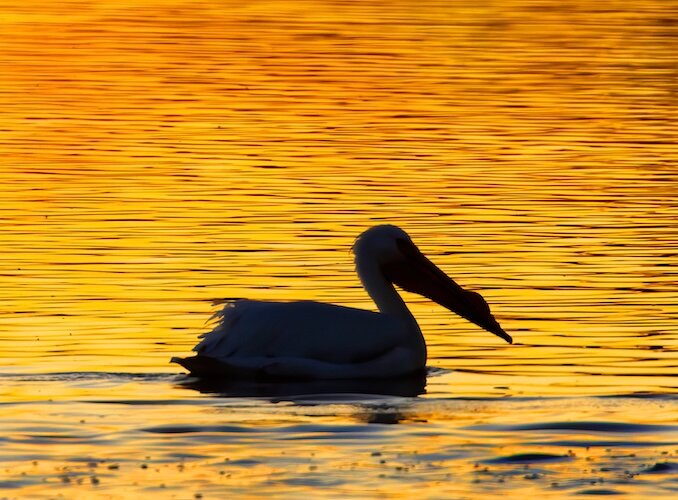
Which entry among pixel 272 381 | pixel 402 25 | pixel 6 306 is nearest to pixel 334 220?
pixel 6 306

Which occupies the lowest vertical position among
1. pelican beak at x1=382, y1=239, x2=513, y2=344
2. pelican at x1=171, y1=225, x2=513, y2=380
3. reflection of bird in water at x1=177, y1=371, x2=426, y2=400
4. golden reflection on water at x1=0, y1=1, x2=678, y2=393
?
reflection of bird in water at x1=177, y1=371, x2=426, y2=400

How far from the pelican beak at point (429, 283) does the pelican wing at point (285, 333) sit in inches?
44.8

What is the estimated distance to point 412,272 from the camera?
13.6m

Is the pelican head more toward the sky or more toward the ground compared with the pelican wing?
more toward the sky

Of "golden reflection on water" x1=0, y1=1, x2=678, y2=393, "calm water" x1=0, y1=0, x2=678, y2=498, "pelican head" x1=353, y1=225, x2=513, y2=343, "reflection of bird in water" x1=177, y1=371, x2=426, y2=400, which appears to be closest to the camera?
"calm water" x1=0, y1=0, x2=678, y2=498

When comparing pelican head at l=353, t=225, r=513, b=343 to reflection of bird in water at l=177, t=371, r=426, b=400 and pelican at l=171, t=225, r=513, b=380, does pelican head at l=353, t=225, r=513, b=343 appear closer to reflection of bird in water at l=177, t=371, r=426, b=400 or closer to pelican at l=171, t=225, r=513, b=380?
pelican at l=171, t=225, r=513, b=380

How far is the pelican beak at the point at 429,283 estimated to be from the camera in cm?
1338

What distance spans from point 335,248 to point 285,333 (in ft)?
14.3

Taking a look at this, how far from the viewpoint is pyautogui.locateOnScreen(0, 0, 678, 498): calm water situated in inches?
379

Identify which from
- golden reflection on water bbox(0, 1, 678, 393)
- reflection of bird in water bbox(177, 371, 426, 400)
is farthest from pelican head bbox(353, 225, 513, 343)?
reflection of bird in water bbox(177, 371, 426, 400)

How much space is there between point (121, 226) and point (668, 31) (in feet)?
72.0

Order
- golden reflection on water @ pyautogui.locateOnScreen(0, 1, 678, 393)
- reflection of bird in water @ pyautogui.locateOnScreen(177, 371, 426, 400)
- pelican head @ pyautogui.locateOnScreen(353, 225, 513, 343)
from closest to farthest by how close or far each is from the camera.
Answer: reflection of bird in water @ pyautogui.locateOnScreen(177, 371, 426, 400)
pelican head @ pyautogui.locateOnScreen(353, 225, 513, 343)
golden reflection on water @ pyautogui.locateOnScreen(0, 1, 678, 393)

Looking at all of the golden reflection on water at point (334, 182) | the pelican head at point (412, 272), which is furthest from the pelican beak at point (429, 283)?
the golden reflection on water at point (334, 182)

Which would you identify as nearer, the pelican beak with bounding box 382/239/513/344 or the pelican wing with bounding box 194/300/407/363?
the pelican wing with bounding box 194/300/407/363
